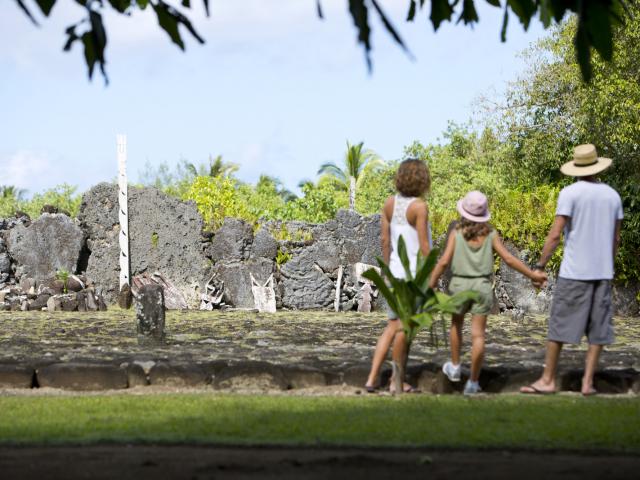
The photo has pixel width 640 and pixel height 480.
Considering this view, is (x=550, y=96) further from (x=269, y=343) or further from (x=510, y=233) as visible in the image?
(x=269, y=343)

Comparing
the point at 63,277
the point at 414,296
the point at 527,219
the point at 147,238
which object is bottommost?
the point at 414,296

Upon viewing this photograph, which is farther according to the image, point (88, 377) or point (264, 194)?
point (264, 194)

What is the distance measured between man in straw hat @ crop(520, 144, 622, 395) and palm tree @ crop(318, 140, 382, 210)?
155 feet

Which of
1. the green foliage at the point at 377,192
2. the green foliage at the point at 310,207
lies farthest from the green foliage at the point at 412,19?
the green foliage at the point at 377,192

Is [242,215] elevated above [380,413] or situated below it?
above

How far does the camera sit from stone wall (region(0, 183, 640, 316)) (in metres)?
22.5

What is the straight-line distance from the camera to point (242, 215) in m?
25.9

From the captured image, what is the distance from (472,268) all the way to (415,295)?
21.8 inches

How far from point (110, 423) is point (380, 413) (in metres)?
1.89

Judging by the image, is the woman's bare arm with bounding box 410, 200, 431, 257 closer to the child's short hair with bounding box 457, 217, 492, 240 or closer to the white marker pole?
the child's short hair with bounding box 457, 217, 492, 240

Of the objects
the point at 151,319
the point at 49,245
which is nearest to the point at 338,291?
the point at 49,245

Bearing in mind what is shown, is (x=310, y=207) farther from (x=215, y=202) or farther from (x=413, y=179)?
(x=413, y=179)

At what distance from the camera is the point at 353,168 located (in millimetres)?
59219

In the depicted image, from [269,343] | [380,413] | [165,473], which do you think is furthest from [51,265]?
[165,473]
